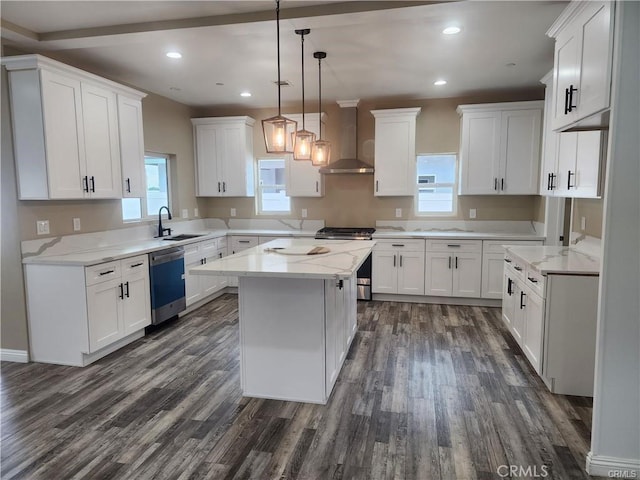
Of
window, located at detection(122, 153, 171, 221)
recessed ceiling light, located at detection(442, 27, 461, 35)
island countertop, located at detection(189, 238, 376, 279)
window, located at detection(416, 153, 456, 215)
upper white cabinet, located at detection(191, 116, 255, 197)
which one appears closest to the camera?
island countertop, located at detection(189, 238, 376, 279)

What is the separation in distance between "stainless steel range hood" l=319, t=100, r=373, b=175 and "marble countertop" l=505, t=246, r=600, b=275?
2.32m

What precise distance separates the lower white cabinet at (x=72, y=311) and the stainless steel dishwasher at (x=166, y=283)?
0.50m

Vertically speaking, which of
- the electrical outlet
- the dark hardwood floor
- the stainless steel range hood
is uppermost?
the stainless steel range hood

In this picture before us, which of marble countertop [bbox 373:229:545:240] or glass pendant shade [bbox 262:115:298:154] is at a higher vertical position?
glass pendant shade [bbox 262:115:298:154]

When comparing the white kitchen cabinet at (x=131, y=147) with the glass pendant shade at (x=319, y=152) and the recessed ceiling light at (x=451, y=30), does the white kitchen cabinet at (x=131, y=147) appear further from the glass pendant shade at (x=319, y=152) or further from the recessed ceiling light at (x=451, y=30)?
the recessed ceiling light at (x=451, y=30)

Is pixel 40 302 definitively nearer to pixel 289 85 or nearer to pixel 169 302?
pixel 169 302

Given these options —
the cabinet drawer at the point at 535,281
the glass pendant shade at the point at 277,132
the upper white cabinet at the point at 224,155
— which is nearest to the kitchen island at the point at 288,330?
the glass pendant shade at the point at 277,132

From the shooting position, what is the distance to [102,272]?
345 cm

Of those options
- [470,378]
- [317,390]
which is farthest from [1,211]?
[470,378]

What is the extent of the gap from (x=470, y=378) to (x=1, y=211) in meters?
4.05

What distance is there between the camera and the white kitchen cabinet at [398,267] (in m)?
5.13

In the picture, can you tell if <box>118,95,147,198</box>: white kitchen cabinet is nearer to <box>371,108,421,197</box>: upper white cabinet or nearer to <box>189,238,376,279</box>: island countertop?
<box>189,238,376,279</box>: island countertop

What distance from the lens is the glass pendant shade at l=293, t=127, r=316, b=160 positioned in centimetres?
312
